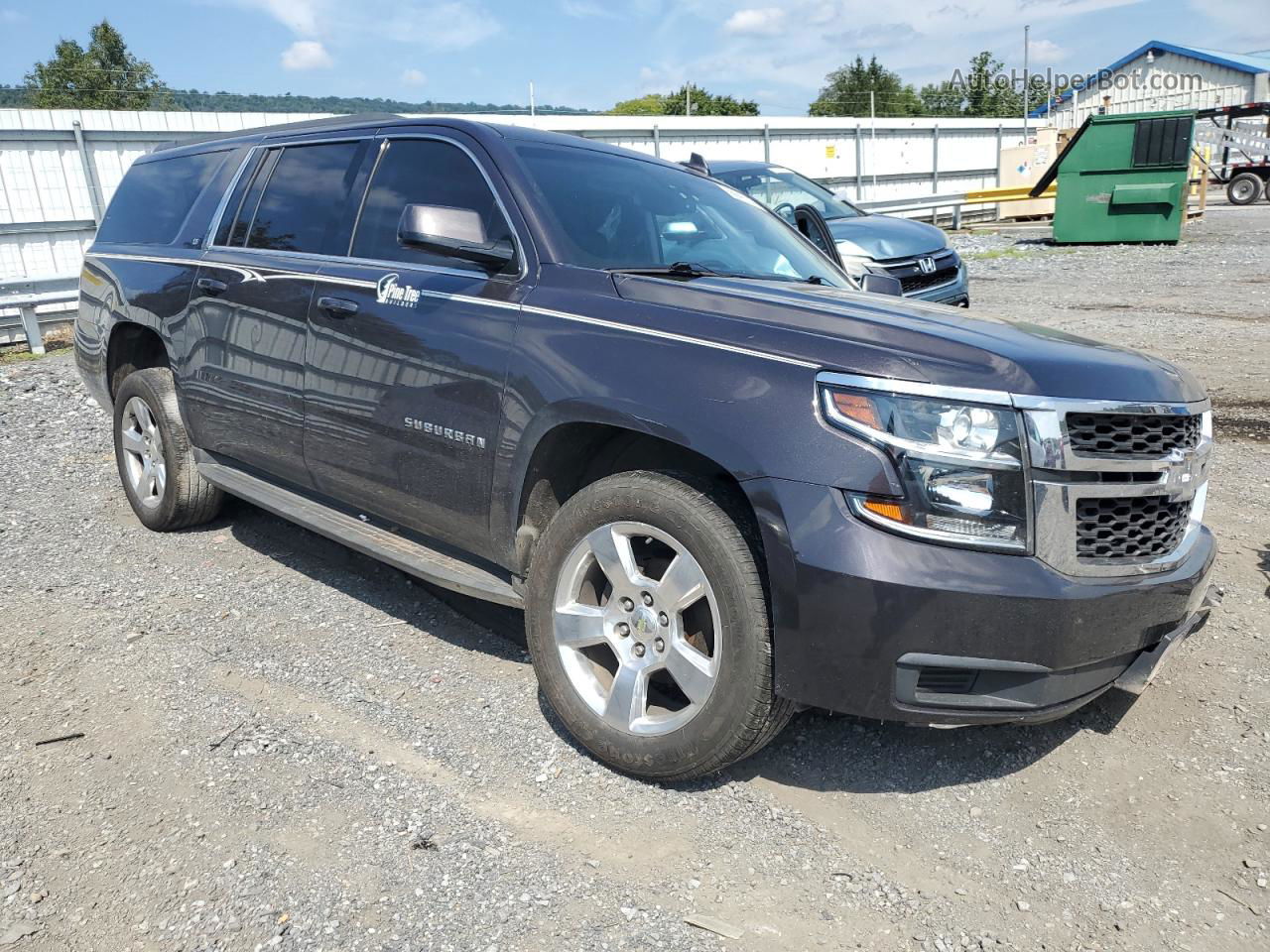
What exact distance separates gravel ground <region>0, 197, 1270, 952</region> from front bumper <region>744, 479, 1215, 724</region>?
1.43 feet

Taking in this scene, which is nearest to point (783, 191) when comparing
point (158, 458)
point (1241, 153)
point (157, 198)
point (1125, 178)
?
point (157, 198)

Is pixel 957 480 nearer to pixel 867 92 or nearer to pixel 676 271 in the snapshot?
pixel 676 271

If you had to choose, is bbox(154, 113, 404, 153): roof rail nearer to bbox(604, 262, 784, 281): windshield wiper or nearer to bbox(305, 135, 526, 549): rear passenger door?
bbox(305, 135, 526, 549): rear passenger door

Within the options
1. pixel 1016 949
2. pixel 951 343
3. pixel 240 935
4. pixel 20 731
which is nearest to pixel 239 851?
pixel 240 935

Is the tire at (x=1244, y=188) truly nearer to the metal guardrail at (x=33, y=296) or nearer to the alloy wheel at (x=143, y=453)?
the metal guardrail at (x=33, y=296)

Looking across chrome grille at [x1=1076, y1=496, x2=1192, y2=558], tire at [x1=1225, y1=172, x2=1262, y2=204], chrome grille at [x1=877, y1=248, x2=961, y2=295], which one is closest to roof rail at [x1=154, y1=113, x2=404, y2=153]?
chrome grille at [x1=1076, y1=496, x2=1192, y2=558]

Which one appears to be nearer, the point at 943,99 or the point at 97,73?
the point at 97,73

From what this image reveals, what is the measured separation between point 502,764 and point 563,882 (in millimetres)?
620

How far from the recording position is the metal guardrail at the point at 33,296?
11016mm

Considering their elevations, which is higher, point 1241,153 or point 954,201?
point 1241,153

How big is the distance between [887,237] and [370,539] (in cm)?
741

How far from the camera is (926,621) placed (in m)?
2.47

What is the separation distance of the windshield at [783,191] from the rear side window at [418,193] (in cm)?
754

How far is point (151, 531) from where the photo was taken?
17.9 ft
